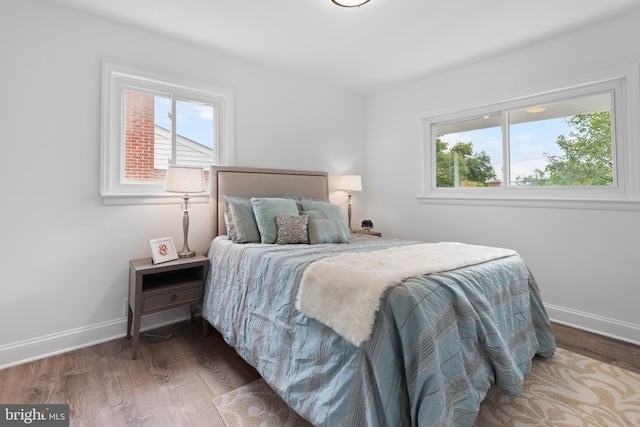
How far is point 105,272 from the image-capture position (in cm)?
249

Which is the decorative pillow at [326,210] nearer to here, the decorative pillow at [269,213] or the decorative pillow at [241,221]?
the decorative pillow at [269,213]

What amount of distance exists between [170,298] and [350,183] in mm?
2405

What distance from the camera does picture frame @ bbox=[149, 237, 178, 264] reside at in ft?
7.81

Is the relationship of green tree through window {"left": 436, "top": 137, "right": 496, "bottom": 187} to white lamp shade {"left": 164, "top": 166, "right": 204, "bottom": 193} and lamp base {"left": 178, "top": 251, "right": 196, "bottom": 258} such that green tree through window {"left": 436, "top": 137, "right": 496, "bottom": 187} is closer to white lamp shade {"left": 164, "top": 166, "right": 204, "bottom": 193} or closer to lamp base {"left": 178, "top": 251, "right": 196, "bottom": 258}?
white lamp shade {"left": 164, "top": 166, "right": 204, "bottom": 193}

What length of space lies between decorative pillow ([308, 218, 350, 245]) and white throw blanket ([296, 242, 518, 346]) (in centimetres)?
73

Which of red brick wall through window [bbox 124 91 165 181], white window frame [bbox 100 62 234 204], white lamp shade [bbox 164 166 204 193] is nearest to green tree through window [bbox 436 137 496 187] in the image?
white window frame [bbox 100 62 234 204]

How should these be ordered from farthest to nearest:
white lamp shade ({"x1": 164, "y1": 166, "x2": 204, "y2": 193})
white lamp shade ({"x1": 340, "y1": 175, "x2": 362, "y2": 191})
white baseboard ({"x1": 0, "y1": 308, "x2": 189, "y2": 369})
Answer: white lamp shade ({"x1": 340, "y1": 175, "x2": 362, "y2": 191}), white lamp shade ({"x1": 164, "y1": 166, "x2": 204, "y2": 193}), white baseboard ({"x1": 0, "y1": 308, "x2": 189, "y2": 369})

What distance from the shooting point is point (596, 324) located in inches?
103

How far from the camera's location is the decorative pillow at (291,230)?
2.50 m

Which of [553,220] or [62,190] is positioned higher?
[62,190]

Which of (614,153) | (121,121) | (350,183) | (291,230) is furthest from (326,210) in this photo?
(614,153)

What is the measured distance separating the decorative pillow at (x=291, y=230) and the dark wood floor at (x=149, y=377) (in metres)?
0.92

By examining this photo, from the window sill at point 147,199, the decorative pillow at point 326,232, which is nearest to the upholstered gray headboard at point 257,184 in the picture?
the window sill at point 147,199

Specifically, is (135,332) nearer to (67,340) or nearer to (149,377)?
(149,377)
